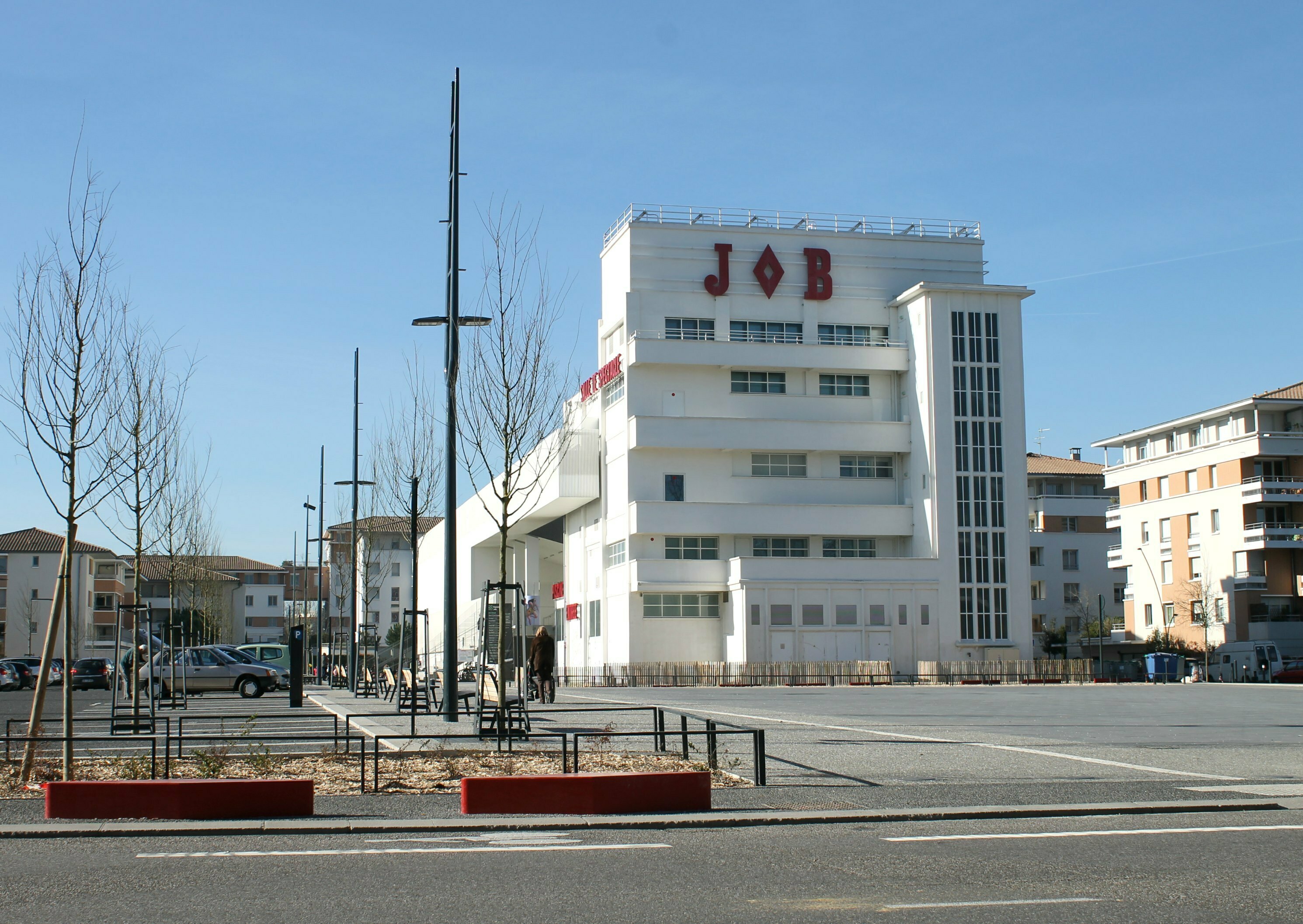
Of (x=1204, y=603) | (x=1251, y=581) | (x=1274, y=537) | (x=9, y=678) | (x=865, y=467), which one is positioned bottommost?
(x=9, y=678)

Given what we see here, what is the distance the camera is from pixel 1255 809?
39.4ft

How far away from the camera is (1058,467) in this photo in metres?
101

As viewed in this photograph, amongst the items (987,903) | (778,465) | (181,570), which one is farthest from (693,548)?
(987,903)

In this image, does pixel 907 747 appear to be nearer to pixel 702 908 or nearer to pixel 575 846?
pixel 575 846

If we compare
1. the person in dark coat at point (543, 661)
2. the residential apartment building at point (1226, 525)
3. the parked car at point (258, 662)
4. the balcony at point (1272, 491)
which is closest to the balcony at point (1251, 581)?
the residential apartment building at point (1226, 525)

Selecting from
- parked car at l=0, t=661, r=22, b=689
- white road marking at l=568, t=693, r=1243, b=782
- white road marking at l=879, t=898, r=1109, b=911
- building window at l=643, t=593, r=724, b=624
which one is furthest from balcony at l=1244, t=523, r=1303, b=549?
white road marking at l=879, t=898, r=1109, b=911

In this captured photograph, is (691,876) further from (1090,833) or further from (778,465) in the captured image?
(778,465)

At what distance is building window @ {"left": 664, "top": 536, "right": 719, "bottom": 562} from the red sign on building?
311 inches

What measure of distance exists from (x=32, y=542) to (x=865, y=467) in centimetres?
8198

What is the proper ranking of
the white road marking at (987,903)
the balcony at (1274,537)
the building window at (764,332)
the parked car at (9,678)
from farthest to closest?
the balcony at (1274,537), the building window at (764,332), the parked car at (9,678), the white road marking at (987,903)

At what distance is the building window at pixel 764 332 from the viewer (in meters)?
61.2

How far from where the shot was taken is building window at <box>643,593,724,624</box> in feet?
193

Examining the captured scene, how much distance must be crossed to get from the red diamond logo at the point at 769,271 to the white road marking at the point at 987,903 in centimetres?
5462

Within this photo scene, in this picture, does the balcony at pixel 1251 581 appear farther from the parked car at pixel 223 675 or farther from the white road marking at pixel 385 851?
the white road marking at pixel 385 851
